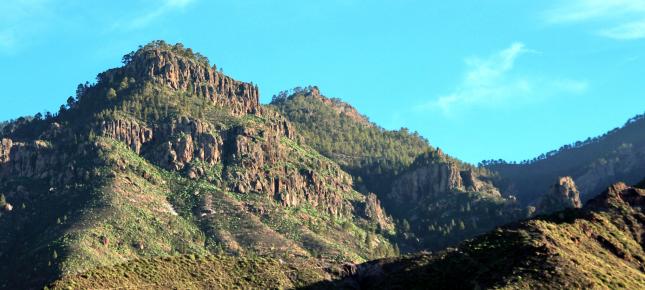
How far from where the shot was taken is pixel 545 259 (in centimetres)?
12862

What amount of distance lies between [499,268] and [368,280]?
82.9 ft

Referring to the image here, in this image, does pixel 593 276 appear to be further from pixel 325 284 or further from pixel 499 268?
pixel 325 284

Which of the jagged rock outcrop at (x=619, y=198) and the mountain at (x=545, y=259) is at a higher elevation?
the jagged rock outcrop at (x=619, y=198)

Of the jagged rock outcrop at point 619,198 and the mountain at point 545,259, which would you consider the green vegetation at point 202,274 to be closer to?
the mountain at point 545,259

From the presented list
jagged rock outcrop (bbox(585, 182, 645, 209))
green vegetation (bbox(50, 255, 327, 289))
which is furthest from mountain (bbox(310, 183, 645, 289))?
green vegetation (bbox(50, 255, 327, 289))

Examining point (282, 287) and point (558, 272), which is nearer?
point (558, 272)

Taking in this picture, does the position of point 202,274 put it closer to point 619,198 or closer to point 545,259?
point 545,259

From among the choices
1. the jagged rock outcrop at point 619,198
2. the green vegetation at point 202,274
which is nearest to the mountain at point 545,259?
the jagged rock outcrop at point 619,198

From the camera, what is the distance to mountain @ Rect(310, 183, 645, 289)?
413 feet

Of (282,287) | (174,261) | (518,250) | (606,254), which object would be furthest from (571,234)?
(174,261)

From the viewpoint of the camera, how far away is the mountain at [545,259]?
12588 centimetres

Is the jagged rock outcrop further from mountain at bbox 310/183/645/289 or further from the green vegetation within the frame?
the green vegetation

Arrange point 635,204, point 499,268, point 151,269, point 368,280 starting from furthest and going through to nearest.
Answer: point 635,204 < point 368,280 < point 151,269 < point 499,268

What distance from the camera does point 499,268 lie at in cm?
13025
